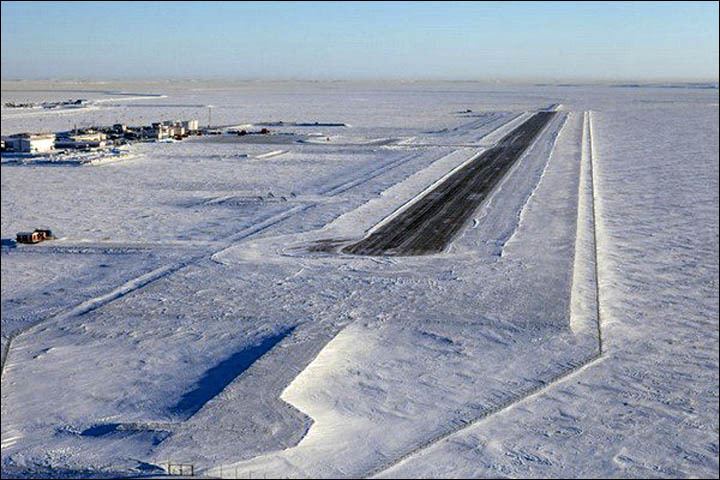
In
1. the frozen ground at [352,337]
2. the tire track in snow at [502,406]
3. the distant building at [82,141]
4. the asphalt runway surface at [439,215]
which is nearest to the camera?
the tire track in snow at [502,406]

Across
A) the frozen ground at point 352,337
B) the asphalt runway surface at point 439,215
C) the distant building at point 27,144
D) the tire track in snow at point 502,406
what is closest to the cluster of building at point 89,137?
the distant building at point 27,144

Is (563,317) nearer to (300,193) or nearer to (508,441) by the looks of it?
(508,441)

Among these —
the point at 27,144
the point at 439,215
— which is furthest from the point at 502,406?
the point at 27,144

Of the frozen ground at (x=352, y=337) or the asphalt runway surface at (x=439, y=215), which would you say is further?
the asphalt runway surface at (x=439, y=215)

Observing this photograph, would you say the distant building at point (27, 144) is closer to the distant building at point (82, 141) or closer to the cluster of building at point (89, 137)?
the cluster of building at point (89, 137)

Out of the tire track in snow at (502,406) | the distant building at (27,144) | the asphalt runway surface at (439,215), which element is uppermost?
the distant building at (27,144)

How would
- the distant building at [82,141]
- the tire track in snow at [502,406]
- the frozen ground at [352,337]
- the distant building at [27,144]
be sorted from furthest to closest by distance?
the distant building at [82,141]
the distant building at [27,144]
the frozen ground at [352,337]
the tire track in snow at [502,406]

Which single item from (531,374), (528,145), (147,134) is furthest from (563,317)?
(147,134)
